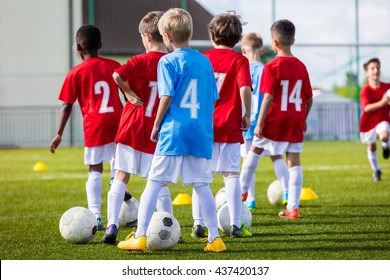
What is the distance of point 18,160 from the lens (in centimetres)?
1952

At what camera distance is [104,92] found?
6.99m

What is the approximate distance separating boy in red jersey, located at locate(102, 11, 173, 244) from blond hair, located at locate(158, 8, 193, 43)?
519 mm

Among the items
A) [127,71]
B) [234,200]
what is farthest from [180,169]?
[234,200]

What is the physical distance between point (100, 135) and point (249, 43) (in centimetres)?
250

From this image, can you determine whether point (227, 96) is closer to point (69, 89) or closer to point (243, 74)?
point (243, 74)

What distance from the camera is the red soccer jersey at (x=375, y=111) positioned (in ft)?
39.3

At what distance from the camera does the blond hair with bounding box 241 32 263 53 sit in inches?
343

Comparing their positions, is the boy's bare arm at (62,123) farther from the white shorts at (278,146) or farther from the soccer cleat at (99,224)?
the white shorts at (278,146)

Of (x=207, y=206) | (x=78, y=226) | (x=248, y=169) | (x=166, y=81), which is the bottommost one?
(x=78, y=226)

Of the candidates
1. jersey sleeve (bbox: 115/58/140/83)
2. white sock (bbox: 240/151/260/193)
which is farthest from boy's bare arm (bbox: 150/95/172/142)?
white sock (bbox: 240/151/260/193)

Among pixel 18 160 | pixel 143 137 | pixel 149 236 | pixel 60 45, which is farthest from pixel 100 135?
pixel 60 45

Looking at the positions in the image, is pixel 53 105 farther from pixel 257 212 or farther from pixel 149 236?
pixel 149 236

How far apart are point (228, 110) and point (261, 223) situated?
136cm

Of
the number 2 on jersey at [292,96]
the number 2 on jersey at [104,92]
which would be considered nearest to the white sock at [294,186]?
the number 2 on jersey at [292,96]
